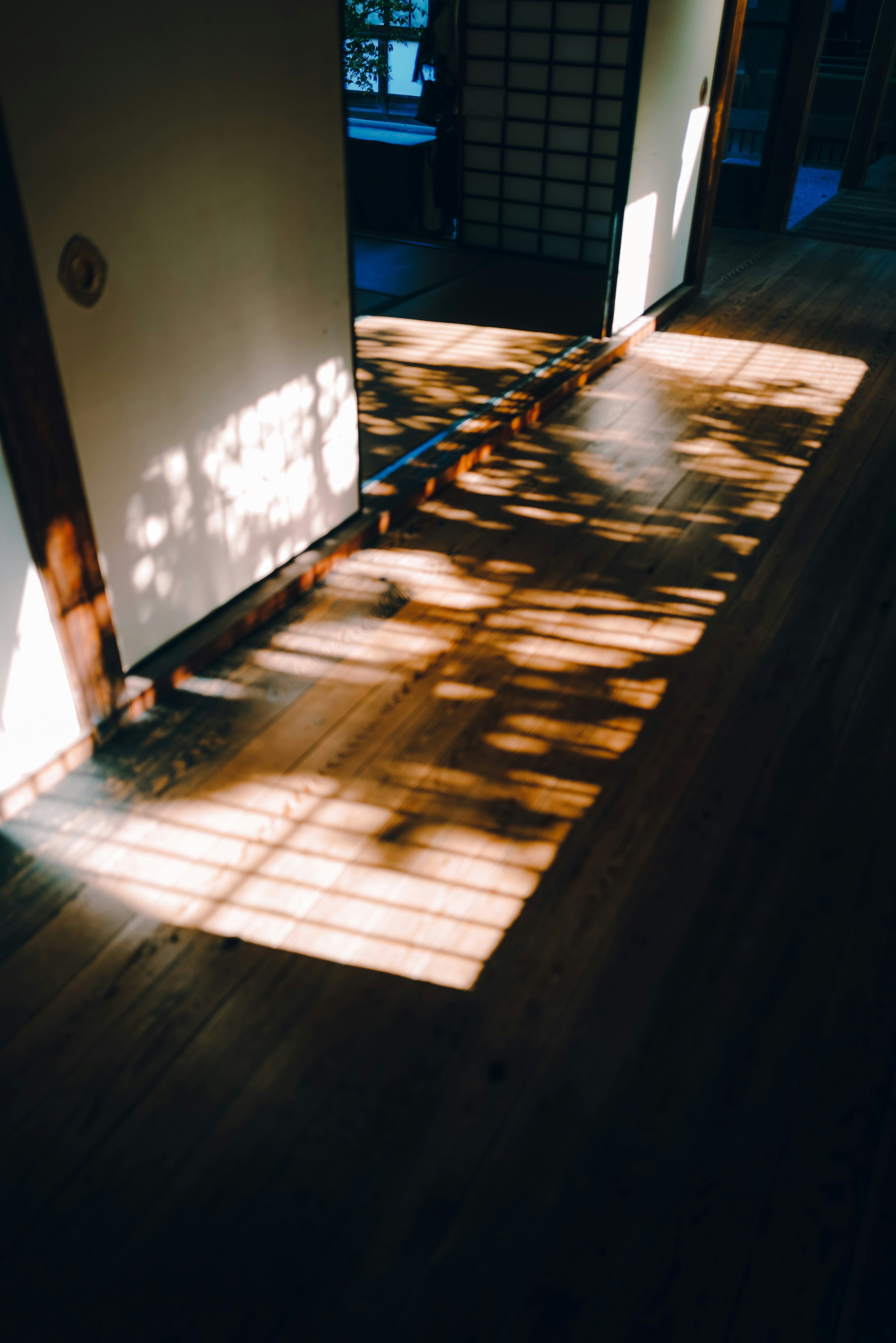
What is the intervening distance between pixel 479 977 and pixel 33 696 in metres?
1.30

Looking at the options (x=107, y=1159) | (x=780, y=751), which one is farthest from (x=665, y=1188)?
(x=780, y=751)

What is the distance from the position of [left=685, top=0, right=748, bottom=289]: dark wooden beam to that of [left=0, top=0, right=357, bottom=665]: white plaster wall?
387 cm

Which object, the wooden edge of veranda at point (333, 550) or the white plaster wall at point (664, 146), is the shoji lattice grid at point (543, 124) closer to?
the white plaster wall at point (664, 146)

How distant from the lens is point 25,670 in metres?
2.18

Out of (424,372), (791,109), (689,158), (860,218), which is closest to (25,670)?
(424,372)

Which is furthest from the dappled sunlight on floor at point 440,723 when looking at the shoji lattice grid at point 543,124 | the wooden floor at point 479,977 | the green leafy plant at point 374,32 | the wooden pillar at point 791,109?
the green leafy plant at point 374,32

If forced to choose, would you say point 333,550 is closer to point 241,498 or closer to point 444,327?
point 241,498

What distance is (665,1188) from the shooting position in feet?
5.16

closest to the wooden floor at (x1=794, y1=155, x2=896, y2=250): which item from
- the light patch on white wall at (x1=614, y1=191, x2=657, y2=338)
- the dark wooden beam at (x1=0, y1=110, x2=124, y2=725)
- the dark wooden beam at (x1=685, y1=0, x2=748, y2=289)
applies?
the dark wooden beam at (x1=685, y1=0, x2=748, y2=289)

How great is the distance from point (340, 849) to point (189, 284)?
1.53 meters

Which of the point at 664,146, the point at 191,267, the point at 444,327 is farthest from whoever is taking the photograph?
the point at 444,327

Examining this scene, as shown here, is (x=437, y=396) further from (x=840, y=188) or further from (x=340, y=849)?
(x=840, y=188)

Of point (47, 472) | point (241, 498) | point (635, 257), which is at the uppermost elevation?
point (47, 472)

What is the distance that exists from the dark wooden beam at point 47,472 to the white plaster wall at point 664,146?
12.8 ft
